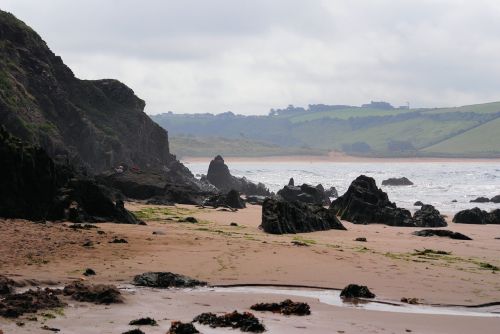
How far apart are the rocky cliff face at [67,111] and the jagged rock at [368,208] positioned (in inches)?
840

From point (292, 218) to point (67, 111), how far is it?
42.2 metres

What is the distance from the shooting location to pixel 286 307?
11797mm

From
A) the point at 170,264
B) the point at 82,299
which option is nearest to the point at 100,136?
the point at 170,264

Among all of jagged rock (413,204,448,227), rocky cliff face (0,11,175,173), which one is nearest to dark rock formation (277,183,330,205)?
jagged rock (413,204,448,227)

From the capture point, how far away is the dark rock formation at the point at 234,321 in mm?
10370

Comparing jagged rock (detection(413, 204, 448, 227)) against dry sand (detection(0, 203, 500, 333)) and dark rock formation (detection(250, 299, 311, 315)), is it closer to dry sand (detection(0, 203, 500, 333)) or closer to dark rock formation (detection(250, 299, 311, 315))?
dry sand (detection(0, 203, 500, 333))

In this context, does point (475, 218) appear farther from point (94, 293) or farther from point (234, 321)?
point (94, 293)

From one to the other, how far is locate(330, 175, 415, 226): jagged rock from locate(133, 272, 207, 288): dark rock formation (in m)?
23.4

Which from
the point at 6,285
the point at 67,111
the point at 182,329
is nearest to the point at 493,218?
the point at 182,329

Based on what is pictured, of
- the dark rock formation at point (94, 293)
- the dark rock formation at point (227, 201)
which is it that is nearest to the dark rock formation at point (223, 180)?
the dark rock formation at point (227, 201)

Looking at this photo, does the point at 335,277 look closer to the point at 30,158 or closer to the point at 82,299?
the point at 82,299

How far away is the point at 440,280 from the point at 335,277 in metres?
2.61

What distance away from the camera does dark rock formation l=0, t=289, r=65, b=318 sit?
10234 millimetres

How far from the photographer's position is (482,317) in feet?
39.4
